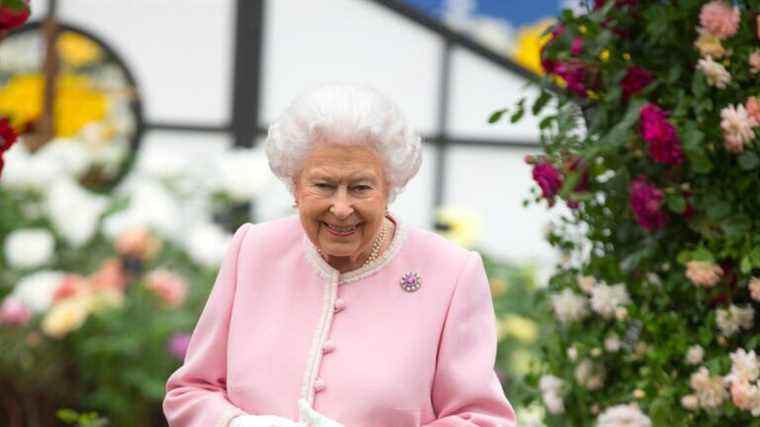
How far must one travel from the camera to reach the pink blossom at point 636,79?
154 inches

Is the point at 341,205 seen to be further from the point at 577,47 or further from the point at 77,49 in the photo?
the point at 77,49

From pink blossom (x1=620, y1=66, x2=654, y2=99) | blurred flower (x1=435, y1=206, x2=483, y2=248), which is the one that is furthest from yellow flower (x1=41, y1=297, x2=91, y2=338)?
pink blossom (x1=620, y1=66, x2=654, y2=99)

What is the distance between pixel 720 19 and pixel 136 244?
9.37ft

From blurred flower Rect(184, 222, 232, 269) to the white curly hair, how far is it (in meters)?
3.11

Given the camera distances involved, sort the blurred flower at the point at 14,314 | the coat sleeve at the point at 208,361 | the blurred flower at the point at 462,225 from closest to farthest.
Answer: the coat sleeve at the point at 208,361 < the blurred flower at the point at 14,314 < the blurred flower at the point at 462,225

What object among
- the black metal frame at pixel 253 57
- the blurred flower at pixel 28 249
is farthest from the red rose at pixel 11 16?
the black metal frame at pixel 253 57

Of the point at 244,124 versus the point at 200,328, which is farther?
the point at 244,124

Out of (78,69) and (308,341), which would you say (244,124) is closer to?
(78,69)

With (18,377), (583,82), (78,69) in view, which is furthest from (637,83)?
(78,69)

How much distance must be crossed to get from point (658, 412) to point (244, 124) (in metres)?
3.91

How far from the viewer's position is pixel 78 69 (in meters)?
7.42

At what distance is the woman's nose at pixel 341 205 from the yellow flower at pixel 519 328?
3439mm

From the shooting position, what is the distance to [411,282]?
3.00 metres

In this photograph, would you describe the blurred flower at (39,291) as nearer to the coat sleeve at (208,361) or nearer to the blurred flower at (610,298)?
the blurred flower at (610,298)
